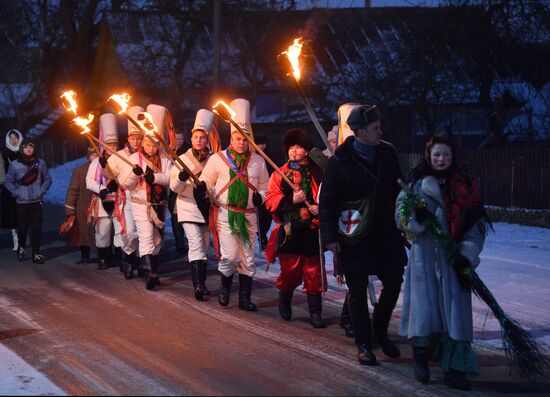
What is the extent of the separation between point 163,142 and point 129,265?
7.38ft

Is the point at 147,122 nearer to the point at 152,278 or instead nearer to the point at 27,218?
the point at 152,278

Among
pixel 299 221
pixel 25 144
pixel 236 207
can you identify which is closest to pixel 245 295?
pixel 236 207

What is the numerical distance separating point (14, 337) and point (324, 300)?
3458 millimetres

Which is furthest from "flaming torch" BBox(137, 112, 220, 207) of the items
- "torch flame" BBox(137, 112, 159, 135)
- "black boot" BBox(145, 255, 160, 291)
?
"black boot" BBox(145, 255, 160, 291)

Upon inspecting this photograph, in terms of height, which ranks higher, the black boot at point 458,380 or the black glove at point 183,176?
the black glove at point 183,176

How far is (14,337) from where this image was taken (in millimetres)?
8172

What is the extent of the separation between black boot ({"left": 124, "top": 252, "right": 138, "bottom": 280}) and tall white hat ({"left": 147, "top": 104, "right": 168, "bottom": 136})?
158cm

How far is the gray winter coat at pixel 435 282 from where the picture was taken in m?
6.57

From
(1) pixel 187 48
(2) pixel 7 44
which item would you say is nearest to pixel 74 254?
(1) pixel 187 48

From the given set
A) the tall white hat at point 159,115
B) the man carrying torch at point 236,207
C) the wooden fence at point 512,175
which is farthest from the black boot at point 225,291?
the wooden fence at point 512,175

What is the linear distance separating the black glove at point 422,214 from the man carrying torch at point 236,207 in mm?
3346

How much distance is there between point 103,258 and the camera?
41.7ft

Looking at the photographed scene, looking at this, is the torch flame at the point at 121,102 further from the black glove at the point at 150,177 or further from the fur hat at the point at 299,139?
the fur hat at the point at 299,139

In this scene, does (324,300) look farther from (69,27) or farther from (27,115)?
(27,115)
